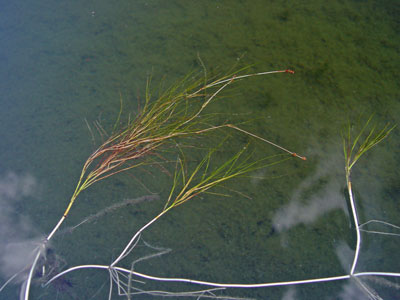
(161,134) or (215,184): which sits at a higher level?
(161,134)

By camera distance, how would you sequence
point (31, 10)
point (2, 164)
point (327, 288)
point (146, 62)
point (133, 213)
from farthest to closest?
point (31, 10)
point (146, 62)
point (2, 164)
point (133, 213)
point (327, 288)

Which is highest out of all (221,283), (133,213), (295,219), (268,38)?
(268,38)

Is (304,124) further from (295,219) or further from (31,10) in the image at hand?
(31,10)

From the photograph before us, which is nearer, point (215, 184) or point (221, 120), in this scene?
point (215, 184)

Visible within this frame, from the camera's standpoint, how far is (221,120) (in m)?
1.66

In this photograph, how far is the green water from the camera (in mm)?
1467

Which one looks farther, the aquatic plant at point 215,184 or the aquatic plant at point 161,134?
the aquatic plant at point 161,134

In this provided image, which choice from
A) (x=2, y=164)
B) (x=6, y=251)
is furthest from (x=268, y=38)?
(x=6, y=251)

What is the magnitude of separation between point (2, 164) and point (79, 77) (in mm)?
625

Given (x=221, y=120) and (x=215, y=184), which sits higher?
(x=221, y=120)

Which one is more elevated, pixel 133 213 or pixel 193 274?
pixel 133 213

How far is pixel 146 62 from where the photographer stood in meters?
1.81

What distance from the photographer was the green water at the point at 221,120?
147cm

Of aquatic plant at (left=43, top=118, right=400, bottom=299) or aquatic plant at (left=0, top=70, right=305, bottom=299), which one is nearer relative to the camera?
aquatic plant at (left=43, top=118, right=400, bottom=299)
